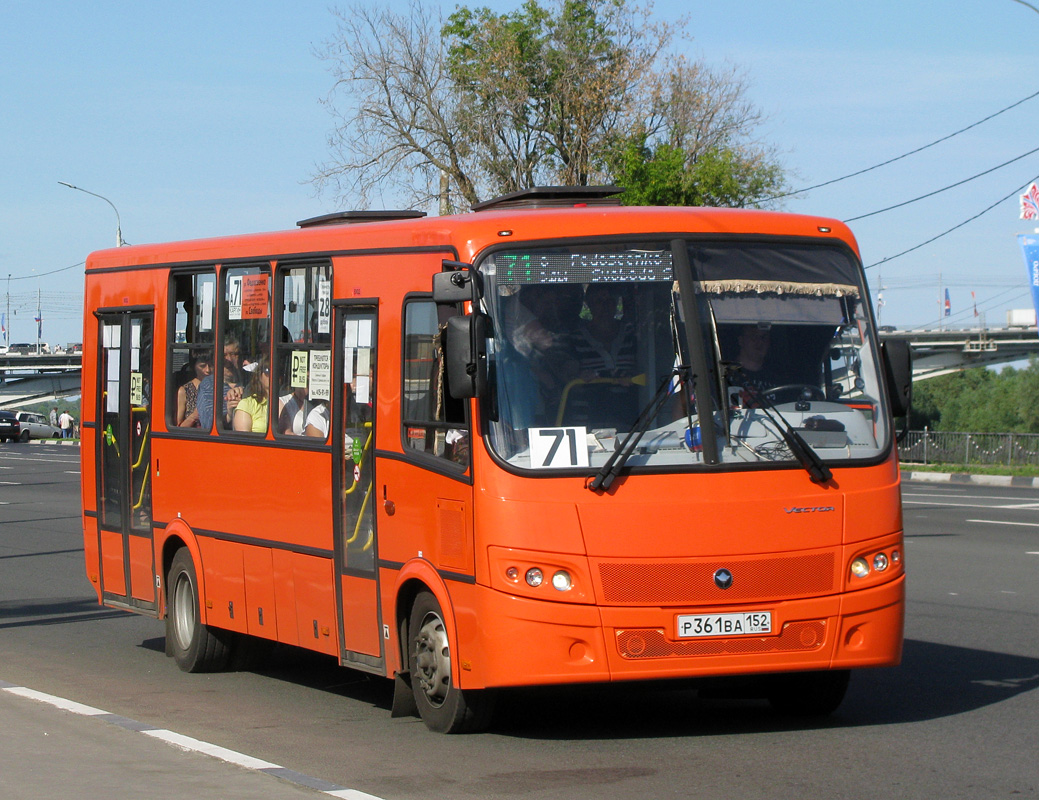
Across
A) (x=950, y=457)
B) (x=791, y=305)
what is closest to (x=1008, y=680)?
(x=791, y=305)

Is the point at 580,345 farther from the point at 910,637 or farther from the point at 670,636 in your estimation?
the point at 910,637

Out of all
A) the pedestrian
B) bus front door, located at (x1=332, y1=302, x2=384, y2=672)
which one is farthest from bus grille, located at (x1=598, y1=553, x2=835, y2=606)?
the pedestrian

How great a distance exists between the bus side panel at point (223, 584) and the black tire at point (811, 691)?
351 centimetres

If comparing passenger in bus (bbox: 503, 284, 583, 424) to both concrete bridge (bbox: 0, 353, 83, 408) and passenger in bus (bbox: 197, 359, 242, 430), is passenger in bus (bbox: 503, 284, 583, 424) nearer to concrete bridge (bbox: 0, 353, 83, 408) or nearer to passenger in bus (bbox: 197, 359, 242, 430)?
passenger in bus (bbox: 197, 359, 242, 430)

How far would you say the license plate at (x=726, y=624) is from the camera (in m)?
6.93

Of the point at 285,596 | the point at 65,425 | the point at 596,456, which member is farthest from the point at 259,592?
the point at 65,425

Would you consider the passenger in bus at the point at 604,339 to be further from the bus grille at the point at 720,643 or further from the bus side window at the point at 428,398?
the bus grille at the point at 720,643

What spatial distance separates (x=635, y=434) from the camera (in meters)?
7.06

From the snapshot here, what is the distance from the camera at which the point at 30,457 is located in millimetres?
52781

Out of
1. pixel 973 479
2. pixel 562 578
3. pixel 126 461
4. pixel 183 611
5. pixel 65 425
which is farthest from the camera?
pixel 65 425

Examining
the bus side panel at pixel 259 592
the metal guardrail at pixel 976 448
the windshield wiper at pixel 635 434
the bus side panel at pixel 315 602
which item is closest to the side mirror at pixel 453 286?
the windshield wiper at pixel 635 434

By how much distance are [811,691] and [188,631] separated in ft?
14.9

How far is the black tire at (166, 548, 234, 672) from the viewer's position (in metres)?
10.2

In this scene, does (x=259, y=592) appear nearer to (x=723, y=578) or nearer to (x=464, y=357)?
(x=464, y=357)
